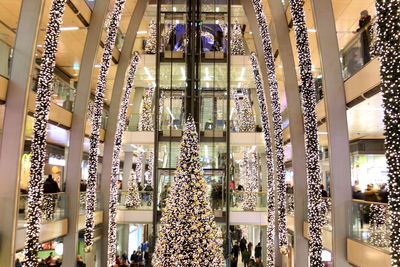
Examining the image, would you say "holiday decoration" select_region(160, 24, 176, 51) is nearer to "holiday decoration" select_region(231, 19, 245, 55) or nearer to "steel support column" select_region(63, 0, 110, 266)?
"holiday decoration" select_region(231, 19, 245, 55)

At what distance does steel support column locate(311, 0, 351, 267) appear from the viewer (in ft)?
41.7

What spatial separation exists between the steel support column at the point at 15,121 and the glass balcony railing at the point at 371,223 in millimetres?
8517

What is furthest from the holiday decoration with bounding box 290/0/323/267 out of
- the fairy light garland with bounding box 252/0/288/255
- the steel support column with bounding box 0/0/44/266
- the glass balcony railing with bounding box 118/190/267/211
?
the glass balcony railing with bounding box 118/190/267/211

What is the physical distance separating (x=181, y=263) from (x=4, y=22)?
13849mm

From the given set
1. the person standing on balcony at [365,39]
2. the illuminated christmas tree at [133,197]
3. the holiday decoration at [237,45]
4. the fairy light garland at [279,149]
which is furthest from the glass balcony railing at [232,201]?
the person standing on balcony at [365,39]

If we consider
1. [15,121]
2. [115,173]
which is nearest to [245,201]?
[115,173]

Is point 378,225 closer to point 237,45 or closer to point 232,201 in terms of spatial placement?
point 232,201

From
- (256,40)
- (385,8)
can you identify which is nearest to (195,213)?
(385,8)

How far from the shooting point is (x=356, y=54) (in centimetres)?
1206

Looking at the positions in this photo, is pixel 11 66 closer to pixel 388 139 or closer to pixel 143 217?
pixel 388 139

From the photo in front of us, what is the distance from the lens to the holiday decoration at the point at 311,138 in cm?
1203

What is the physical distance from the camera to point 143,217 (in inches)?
925

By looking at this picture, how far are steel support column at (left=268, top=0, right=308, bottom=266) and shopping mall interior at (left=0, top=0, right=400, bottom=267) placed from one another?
0.05 meters

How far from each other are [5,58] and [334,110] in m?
8.72
